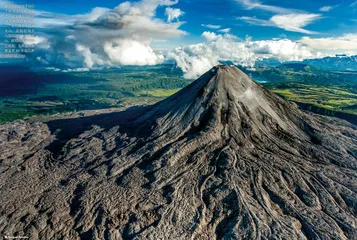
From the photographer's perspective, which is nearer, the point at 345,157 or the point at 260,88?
the point at 345,157

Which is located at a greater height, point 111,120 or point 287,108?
point 287,108

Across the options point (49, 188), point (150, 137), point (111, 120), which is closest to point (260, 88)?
point (150, 137)

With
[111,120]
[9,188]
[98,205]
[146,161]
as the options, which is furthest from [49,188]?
[111,120]

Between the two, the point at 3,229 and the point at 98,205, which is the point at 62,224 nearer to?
the point at 98,205

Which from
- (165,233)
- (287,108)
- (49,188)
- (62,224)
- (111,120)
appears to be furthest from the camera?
(111,120)

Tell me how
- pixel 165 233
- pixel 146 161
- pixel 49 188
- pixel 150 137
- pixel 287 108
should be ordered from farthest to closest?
pixel 287 108 < pixel 150 137 < pixel 146 161 < pixel 49 188 < pixel 165 233

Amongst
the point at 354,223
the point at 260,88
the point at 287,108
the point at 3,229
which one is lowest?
the point at 3,229
